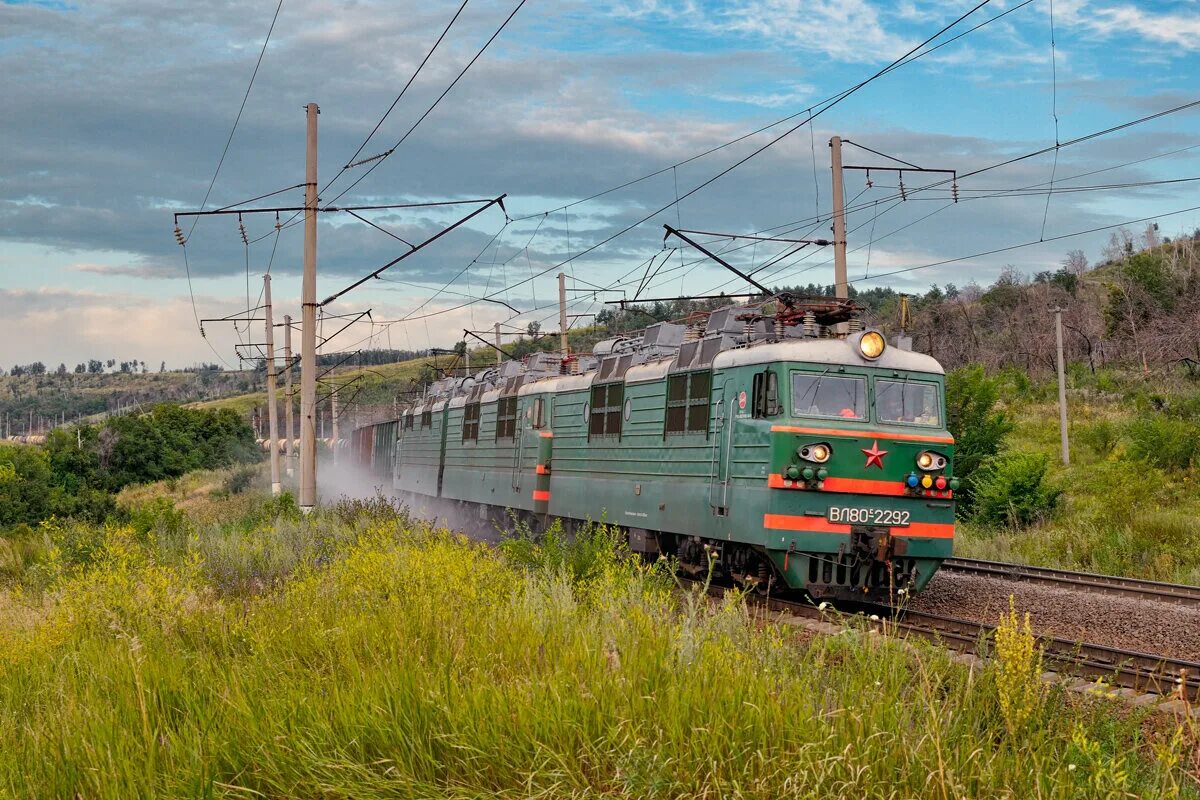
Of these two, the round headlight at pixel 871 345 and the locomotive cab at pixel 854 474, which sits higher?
the round headlight at pixel 871 345

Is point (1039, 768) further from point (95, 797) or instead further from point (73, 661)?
point (73, 661)

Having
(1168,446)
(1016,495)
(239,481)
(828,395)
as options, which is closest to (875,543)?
(828,395)

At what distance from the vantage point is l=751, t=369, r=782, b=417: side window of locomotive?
1408 centimetres

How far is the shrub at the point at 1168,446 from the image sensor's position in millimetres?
29453

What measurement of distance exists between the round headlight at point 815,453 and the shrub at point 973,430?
46.0ft

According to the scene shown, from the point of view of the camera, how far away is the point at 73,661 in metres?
8.20

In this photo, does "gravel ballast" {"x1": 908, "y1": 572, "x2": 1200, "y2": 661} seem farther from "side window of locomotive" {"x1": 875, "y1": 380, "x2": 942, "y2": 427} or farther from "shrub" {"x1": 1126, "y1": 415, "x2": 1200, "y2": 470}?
"shrub" {"x1": 1126, "y1": 415, "x2": 1200, "y2": 470}

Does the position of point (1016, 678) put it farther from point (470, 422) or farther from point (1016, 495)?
point (470, 422)

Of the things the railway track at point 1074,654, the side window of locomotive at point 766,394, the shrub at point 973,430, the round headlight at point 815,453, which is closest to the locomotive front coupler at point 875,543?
the railway track at point 1074,654

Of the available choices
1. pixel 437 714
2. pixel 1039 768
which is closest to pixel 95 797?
pixel 437 714

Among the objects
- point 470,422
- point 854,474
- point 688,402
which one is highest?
point 688,402

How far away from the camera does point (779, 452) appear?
1373 centimetres

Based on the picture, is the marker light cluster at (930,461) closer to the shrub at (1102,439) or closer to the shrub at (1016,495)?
the shrub at (1016,495)

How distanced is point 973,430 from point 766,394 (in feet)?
49.4
